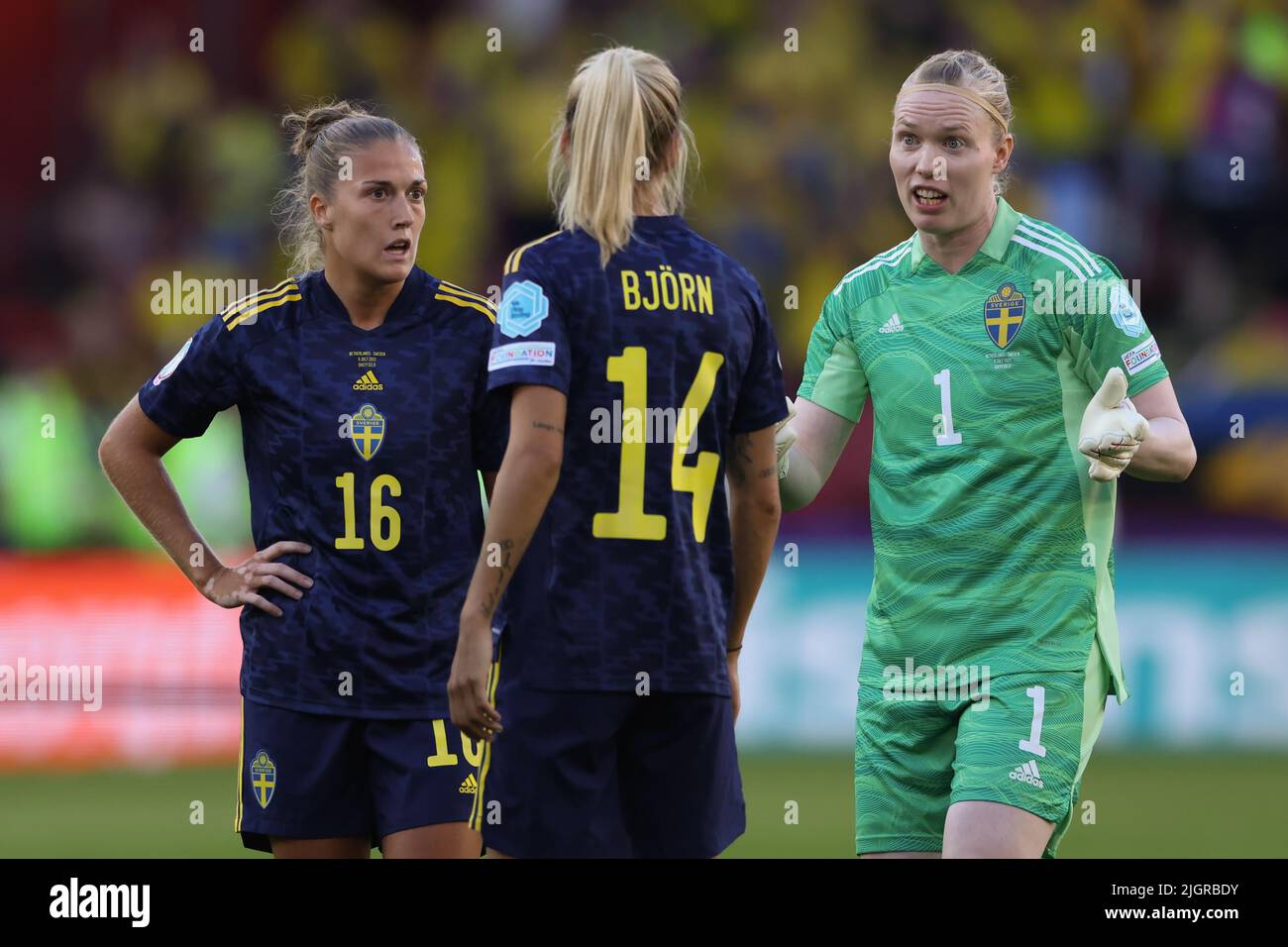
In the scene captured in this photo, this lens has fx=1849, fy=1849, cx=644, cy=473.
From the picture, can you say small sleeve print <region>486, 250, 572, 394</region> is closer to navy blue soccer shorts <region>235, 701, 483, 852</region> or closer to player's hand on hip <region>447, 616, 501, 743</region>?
player's hand on hip <region>447, 616, 501, 743</region>

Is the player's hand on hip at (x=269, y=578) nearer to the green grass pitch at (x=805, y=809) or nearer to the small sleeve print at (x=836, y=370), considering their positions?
the small sleeve print at (x=836, y=370)

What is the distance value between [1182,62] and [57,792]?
9338 mm

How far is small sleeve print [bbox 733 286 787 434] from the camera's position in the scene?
4.04m

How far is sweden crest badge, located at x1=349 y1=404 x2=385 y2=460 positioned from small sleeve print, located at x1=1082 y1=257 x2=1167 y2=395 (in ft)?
5.47

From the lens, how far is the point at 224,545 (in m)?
10.5

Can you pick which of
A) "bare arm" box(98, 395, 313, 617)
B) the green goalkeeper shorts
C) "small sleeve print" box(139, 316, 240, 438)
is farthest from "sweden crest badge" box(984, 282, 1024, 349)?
"bare arm" box(98, 395, 313, 617)

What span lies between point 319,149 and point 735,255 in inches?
328

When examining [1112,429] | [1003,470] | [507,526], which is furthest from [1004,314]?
[507,526]

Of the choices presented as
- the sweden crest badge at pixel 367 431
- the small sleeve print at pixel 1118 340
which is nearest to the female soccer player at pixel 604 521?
the sweden crest badge at pixel 367 431

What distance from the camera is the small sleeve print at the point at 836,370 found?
4746mm

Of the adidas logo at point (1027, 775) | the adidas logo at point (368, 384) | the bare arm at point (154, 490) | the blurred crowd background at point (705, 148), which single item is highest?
the blurred crowd background at point (705, 148)

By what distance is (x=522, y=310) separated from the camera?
377 cm

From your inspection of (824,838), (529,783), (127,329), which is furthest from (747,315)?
(127,329)

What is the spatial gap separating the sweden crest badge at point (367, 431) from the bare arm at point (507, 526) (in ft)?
2.10
